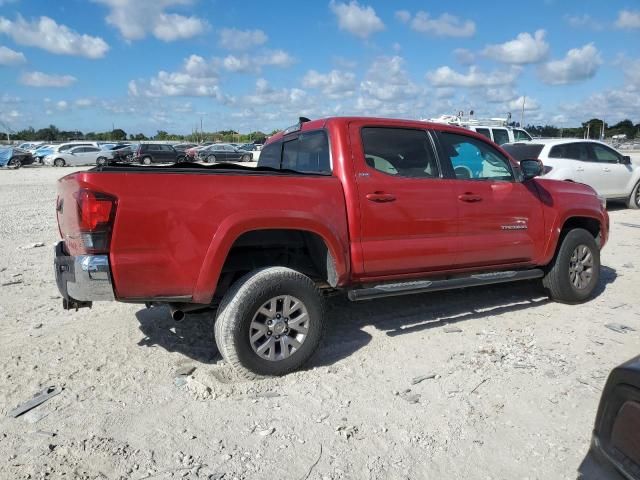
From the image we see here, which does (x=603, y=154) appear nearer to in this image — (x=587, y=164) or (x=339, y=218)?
(x=587, y=164)

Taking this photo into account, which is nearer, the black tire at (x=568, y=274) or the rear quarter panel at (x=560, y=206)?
the rear quarter panel at (x=560, y=206)

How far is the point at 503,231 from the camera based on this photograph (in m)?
4.88

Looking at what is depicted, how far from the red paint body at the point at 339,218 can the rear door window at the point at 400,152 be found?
0.07 meters

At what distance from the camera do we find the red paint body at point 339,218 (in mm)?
3262

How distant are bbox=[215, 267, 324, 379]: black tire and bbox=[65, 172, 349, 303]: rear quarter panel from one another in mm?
205

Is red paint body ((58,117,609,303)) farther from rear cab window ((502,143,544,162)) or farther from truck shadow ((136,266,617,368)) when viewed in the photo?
rear cab window ((502,143,544,162))

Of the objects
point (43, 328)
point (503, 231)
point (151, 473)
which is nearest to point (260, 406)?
point (151, 473)

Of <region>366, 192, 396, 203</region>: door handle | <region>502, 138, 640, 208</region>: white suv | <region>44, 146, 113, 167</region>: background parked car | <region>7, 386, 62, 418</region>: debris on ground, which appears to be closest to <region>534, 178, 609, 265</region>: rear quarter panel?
<region>366, 192, 396, 203</region>: door handle

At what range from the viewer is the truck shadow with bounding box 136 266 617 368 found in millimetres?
4348

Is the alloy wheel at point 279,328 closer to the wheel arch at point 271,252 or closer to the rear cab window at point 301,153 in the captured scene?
the wheel arch at point 271,252

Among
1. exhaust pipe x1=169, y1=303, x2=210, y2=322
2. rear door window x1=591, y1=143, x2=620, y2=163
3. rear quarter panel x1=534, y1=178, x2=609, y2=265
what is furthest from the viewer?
rear door window x1=591, y1=143, x2=620, y2=163

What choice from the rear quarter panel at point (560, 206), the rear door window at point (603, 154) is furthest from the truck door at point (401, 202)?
the rear door window at point (603, 154)

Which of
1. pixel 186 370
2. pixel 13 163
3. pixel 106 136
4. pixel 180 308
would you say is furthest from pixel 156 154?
pixel 106 136

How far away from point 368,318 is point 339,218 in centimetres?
150
